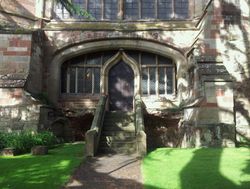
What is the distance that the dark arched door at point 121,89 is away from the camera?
627 inches

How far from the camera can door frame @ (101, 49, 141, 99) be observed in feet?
51.3

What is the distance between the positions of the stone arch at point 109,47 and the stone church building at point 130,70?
4 cm

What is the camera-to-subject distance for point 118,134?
1202 cm

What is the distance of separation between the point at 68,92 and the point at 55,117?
5.95ft

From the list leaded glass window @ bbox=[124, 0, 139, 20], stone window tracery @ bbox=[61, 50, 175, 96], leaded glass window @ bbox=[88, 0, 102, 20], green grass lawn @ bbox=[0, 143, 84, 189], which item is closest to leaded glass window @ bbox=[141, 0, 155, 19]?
leaded glass window @ bbox=[124, 0, 139, 20]

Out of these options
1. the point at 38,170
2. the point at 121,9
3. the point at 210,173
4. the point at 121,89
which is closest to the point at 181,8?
the point at 121,9

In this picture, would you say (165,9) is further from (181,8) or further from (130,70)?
(130,70)

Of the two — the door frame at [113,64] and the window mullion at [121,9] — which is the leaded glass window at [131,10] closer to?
the window mullion at [121,9]

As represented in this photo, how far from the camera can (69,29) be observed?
1534 centimetres

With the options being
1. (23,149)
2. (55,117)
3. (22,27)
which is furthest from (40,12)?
(23,149)

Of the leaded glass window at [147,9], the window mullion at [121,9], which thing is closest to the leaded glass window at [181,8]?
the leaded glass window at [147,9]

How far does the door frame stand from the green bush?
4405mm

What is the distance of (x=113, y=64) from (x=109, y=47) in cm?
86

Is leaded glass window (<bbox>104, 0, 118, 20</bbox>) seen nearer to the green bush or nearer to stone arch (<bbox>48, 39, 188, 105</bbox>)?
stone arch (<bbox>48, 39, 188, 105</bbox>)
